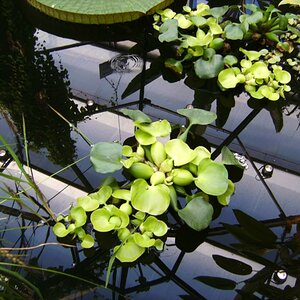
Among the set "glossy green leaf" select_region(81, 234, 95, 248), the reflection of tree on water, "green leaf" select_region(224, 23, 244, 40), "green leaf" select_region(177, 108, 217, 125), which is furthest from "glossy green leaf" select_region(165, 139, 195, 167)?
"green leaf" select_region(224, 23, 244, 40)

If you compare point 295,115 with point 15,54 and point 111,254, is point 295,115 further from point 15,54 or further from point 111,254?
point 15,54

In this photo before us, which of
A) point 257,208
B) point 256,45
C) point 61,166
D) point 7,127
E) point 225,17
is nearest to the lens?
point 257,208

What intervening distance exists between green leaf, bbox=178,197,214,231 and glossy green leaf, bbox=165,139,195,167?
0.39 ft

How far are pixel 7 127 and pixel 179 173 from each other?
747mm

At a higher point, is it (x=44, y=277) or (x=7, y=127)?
(x=7, y=127)

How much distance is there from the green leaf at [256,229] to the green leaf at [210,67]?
564 millimetres

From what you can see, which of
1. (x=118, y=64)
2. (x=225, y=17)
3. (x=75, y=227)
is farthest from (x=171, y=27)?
(x=75, y=227)

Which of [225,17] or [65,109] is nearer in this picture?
[65,109]

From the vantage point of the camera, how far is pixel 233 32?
1702mm

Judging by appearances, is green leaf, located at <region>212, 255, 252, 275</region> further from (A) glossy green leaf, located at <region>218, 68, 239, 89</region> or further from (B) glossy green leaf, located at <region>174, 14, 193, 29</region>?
(B) glossy green leaf, located at <region>174, 14, 193, 29</region>

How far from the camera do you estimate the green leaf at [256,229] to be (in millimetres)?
1292

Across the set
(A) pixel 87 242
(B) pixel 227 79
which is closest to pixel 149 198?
(A) pixel 87 242

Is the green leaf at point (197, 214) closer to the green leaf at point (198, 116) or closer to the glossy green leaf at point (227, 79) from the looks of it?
the green leaf at point (198, 116)

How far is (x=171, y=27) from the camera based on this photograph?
1.73 metres
